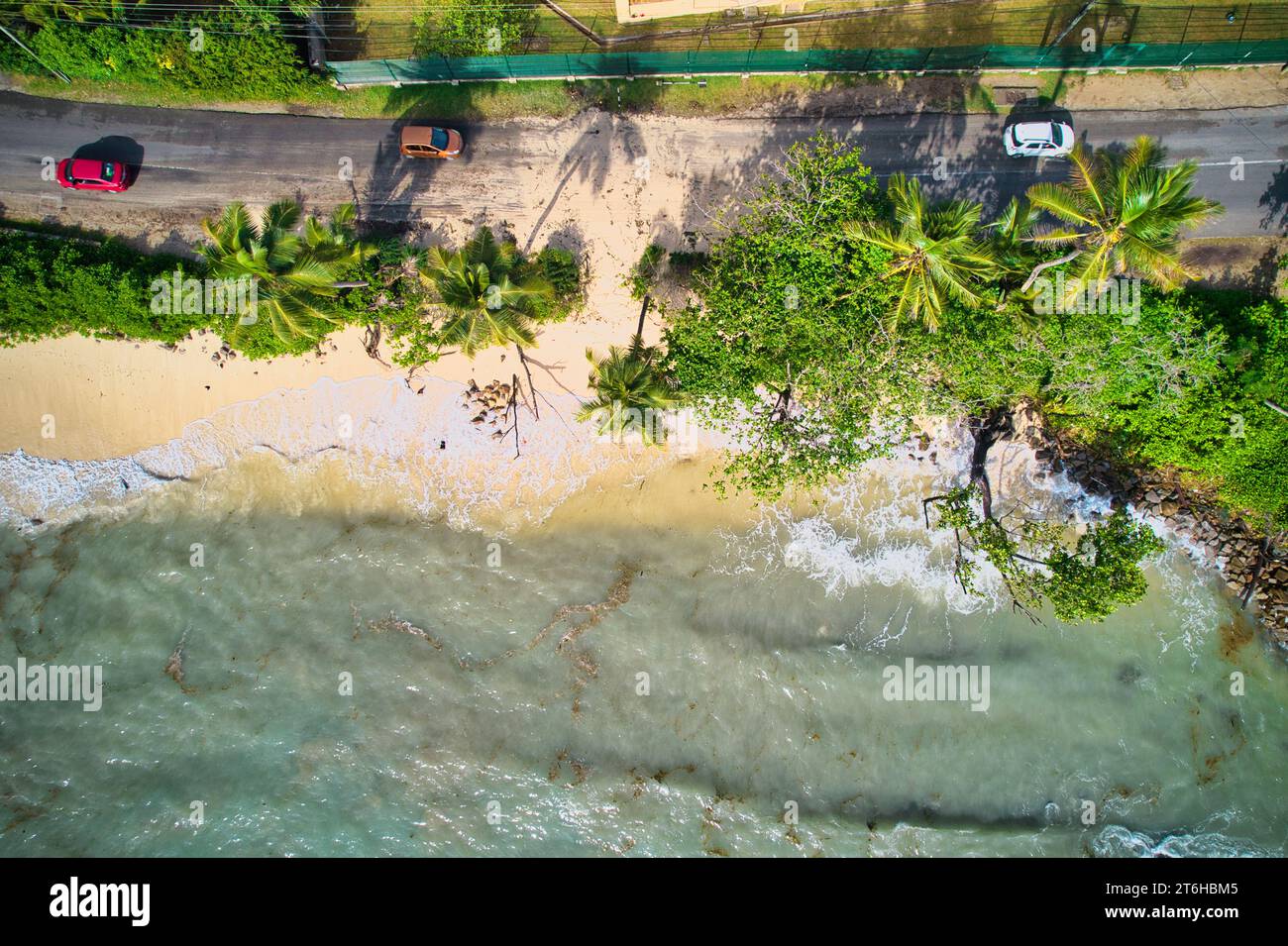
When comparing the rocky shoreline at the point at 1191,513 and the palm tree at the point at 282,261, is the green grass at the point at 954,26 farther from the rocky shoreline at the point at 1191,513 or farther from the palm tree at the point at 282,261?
the rocky shoreline at the point at 1191,513

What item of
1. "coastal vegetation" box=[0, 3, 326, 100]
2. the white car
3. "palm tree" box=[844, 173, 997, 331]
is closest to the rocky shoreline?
"palm tree" box=[844, 173, 997, 331]

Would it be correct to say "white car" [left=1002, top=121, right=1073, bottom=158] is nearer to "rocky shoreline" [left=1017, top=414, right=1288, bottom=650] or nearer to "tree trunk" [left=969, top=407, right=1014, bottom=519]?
"tree trunk" [left=969, top=407, right=1014, bottom=519]

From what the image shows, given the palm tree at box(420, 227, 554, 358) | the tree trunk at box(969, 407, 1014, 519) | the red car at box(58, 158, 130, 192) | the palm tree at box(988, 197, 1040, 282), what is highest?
the red car at box(58, 158, 130, 192)

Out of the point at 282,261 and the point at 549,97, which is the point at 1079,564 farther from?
the point at 282,261

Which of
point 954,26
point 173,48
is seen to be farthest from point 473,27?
point 954,26

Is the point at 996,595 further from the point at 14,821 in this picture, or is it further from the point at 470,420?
the point at 14,821

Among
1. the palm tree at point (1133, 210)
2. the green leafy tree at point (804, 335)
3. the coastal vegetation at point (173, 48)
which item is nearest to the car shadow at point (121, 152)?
the coastal vegetation at point (173, 48)
